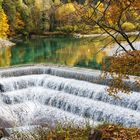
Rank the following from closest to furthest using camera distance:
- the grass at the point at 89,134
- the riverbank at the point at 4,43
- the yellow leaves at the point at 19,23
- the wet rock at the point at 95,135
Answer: the grass at the point at 89,134
the wet rock at the point at 95,135
the riverbank at the point at 4,43
the yellow leaves at the point at 19,23

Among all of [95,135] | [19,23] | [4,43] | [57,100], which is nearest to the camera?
[95,135]

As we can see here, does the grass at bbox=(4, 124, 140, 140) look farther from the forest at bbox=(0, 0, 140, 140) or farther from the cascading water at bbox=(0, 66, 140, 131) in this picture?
the cascading water at bbox=(0, 66, 140, 131)

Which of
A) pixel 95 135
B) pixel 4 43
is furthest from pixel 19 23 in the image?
pixel 95 135

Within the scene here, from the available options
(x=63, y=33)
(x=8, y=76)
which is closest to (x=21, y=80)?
(x=8, y=76)

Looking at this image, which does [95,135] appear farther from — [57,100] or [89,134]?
[57,100]

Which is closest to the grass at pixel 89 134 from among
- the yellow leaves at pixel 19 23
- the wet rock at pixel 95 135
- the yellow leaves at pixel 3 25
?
the wet rock at pixel 95 135

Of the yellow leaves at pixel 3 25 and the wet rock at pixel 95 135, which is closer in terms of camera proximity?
the wet rock at pixel 95 135

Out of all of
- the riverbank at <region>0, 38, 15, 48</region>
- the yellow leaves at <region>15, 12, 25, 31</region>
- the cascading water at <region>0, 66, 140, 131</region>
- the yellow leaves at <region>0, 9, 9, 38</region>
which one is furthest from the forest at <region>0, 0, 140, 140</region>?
the yellow leaves at <region>15, 12, 25, 31</region>

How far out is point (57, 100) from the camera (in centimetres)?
2327

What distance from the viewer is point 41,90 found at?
81.8 ft

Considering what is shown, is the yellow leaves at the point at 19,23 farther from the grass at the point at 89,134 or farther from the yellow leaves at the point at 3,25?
the grass at the point at 89,134

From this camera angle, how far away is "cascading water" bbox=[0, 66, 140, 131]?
1994 centimetres

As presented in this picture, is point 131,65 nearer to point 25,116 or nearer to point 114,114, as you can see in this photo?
point 114,114

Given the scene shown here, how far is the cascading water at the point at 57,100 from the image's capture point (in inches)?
785
